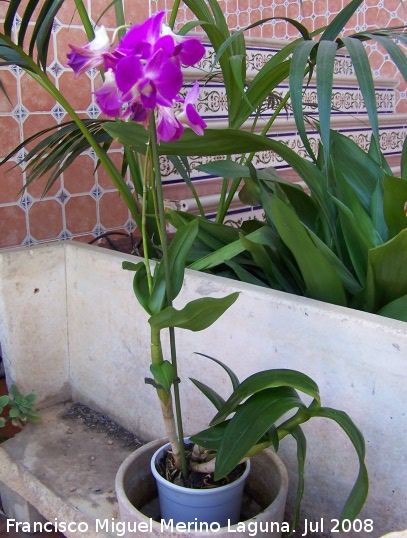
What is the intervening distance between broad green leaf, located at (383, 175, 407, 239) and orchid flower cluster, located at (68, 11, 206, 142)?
0.31 meters

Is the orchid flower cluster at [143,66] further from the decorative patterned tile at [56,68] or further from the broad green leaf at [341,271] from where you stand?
the decorative patterned tile at [56,68]

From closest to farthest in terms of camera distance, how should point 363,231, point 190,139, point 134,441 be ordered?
point 190,139, point 363,231, point 134,441

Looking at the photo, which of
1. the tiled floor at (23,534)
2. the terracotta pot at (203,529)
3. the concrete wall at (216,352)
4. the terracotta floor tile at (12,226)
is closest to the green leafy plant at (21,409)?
the concrete wall at (216,352)

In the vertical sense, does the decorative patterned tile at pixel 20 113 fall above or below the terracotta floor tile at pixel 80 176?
above

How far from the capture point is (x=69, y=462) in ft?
2.81

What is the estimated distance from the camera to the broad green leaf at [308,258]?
2.24 feet

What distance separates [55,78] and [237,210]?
49 centimetres

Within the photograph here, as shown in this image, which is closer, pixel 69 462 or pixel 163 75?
pixel 163 75

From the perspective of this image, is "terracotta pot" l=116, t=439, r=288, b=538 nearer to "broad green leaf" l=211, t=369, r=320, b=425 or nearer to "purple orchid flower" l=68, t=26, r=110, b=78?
"broad green leaf" l=211, t=369, r=320, b=425

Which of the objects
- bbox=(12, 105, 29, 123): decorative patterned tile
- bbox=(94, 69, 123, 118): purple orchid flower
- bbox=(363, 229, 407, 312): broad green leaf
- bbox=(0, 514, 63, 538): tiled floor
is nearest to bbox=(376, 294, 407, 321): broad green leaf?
bbox=(363, 229, 407, 312): broad green leaf

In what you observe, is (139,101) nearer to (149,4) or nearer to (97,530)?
(97,530)

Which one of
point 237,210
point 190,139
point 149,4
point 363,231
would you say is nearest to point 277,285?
point 363,231

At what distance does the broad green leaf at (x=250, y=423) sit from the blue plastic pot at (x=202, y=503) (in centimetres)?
7

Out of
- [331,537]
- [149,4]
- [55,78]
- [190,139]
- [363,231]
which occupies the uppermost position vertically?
[149,4]
